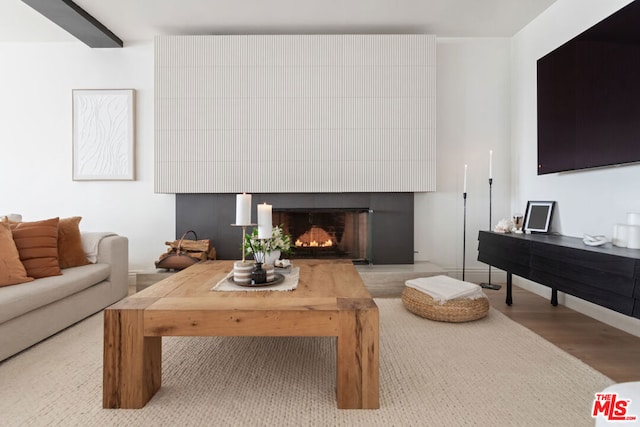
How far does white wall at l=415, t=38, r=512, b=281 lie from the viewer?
3631 mm

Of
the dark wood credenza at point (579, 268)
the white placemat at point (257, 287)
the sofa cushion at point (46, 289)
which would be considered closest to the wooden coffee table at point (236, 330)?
the white placemat at point (257, 287)

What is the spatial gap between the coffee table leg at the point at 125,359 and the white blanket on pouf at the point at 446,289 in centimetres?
179

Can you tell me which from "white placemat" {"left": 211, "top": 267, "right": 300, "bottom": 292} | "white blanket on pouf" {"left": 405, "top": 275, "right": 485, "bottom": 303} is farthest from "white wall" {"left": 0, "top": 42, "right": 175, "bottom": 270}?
"white blanket on pouf" {"left": 405, "top": 275, "right": 485, "bottom": 303}

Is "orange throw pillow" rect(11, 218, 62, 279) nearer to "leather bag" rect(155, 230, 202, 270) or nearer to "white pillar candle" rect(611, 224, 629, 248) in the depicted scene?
"leather bag" rect(155, 230, 202, 270)

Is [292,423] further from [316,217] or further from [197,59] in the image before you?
[197,59]

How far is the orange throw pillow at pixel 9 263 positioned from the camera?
201 centimetres

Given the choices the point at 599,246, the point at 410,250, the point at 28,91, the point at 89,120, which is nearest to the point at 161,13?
the point at 89,120

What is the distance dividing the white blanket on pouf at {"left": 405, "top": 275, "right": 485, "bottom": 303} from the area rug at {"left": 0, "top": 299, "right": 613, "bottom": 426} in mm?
257

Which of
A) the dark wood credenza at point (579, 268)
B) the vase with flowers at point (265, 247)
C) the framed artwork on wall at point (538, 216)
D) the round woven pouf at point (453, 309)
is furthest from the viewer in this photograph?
the framed artwork on wall at point (538, 216)

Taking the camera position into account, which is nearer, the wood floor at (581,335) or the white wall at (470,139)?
the wood floor at (581,335)

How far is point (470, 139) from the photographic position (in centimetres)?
364

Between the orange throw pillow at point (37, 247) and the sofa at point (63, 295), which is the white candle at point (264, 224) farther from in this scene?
the orange throw pillow at point (37, 247)

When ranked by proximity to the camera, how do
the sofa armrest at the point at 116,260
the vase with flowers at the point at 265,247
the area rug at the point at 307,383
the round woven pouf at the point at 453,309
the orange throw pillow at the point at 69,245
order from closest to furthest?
the area rug at the point at 307,383 → the vase with flowers at the point at 265,247 → the round woven pouf at the point at 453,309 → the orange throw pillow at the point at 69,245 → the sofa armrest at the point at 116,260

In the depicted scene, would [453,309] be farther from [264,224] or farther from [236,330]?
[236,330]
